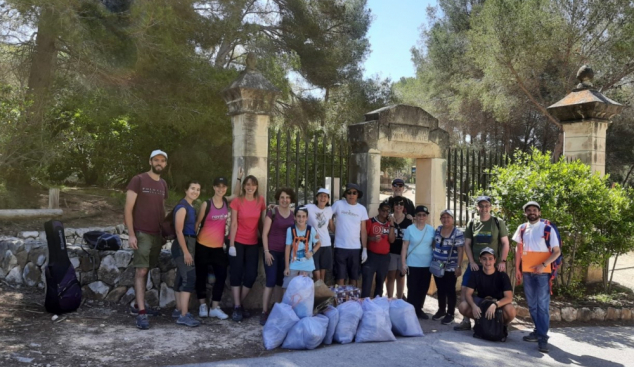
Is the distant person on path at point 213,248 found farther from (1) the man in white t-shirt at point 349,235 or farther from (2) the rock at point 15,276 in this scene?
(2) the rock at point 15,276

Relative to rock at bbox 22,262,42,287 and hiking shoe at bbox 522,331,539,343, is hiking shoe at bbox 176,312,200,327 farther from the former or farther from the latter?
hiking shoe at bbox 522,331,539,343

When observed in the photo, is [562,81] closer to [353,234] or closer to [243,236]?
[353,234]

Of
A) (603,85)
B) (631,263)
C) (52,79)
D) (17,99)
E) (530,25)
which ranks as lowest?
(631,263)

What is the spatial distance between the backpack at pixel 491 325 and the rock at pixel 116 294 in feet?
13.5

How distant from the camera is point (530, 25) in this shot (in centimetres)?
1407

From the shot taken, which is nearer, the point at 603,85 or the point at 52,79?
the point at 52,79

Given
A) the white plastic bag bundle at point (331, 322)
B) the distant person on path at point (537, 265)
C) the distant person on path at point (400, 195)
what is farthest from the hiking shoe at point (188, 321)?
the distant person on path at point (537, 265)

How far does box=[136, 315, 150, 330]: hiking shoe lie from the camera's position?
482cm

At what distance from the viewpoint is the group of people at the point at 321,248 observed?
4980 mm

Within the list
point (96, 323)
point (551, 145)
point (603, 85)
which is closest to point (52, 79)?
point (96, 323)

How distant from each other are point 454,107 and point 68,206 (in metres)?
15.3

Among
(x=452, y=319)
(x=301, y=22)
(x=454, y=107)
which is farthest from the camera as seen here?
(x=454, y=107)

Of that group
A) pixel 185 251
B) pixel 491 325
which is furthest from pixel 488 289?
pixel 185 251

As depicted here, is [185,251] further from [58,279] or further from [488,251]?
[488,251]
